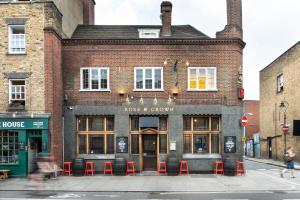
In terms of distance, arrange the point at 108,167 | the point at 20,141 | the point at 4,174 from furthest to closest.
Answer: the point at 108,167 → the point at 20,141 → the point at 4,174

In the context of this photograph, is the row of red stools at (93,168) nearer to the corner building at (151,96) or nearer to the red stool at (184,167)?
the corner building at (151,96)

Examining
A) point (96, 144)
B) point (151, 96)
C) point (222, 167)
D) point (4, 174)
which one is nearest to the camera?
point (4, 174)

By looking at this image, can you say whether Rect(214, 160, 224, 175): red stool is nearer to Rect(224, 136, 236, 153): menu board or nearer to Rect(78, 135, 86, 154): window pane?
Rect(224, 136, 236, 153): menu board

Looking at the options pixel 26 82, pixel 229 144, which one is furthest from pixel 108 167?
pixel 229 144

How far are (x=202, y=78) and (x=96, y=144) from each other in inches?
313

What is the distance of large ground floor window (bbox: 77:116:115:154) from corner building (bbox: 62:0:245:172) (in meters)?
0.01

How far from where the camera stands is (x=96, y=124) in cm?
2689

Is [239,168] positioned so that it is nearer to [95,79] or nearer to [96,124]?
[96,124]

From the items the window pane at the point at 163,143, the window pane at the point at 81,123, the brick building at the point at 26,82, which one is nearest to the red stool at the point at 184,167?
the window pane at the point at 163,143

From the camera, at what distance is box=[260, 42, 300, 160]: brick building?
39.3m

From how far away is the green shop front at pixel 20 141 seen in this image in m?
24.5

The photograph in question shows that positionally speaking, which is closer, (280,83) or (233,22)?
(233,22)

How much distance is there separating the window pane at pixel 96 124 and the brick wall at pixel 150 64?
3.47 ft

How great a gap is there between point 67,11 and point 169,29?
7.58 metres
